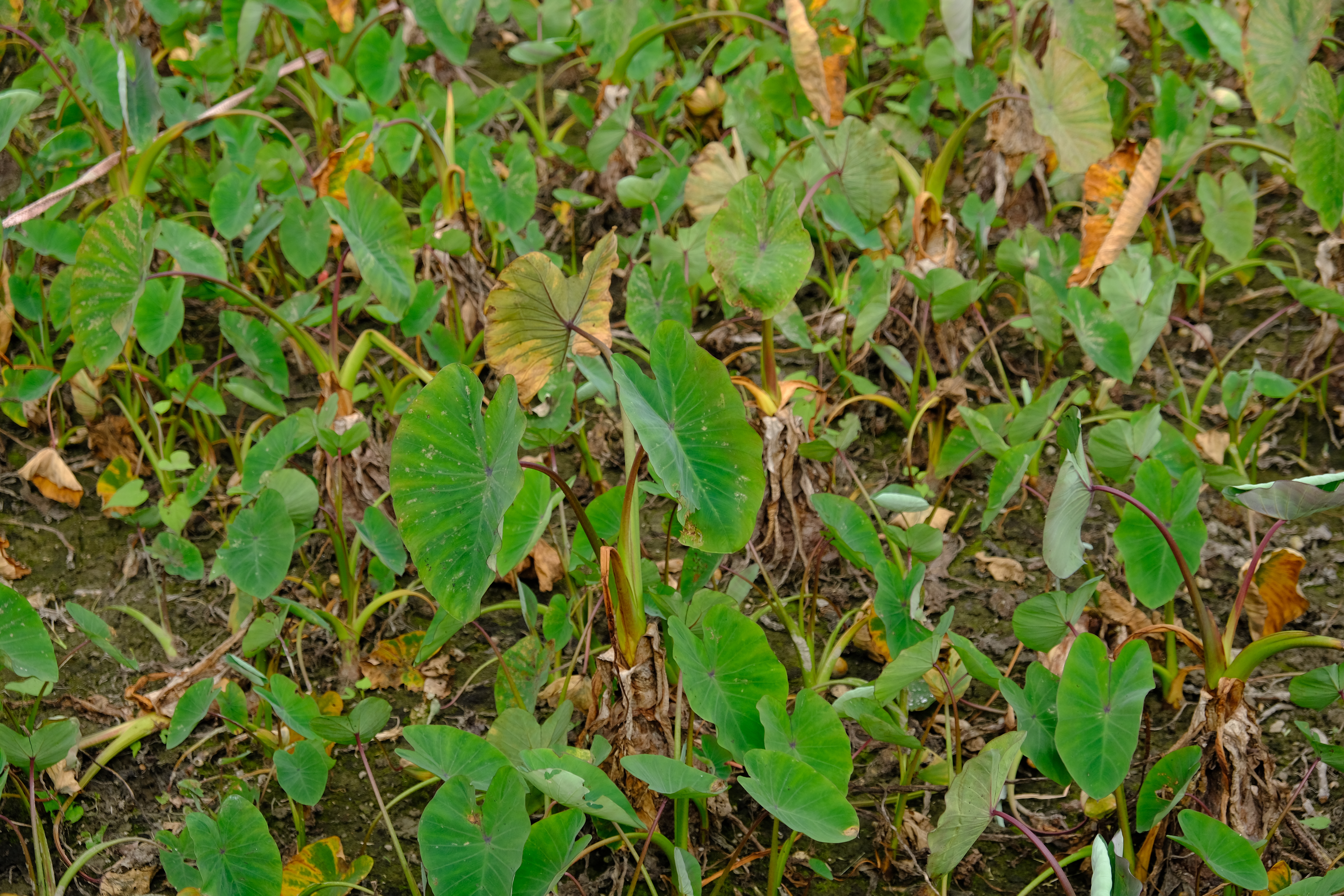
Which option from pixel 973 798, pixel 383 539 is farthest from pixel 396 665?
pixel 973 798

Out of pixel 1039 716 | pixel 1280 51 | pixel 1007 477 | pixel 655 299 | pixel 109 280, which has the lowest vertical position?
pixel 1039 716

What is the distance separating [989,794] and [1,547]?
5.49ft

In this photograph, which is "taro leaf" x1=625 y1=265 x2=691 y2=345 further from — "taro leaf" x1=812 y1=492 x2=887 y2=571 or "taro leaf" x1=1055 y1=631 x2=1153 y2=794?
"taro leaf" x1=1055 y1=631 x2=1153 y2=794

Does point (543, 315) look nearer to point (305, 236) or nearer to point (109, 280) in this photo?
point (109, 280)

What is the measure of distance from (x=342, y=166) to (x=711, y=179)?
745mm

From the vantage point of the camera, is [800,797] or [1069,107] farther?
[1069,107]

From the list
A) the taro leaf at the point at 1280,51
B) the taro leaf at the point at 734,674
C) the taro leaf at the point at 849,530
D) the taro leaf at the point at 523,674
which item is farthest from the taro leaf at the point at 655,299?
the taro leaf at the point at 1280,51

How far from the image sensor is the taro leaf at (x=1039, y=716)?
127 cm

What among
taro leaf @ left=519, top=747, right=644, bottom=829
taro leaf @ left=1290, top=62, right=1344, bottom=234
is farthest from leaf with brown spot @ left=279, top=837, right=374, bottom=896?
taro leaf @ left=1290, top=62, right=1344, bottom=234

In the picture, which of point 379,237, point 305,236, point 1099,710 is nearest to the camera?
point 1099,710

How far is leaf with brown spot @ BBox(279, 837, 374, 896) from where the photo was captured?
51.9 inches

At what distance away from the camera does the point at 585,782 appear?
44.6 inches

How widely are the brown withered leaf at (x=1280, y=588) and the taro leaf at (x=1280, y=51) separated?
1005 millimetres

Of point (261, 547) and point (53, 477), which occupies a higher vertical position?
point (261, 547)
